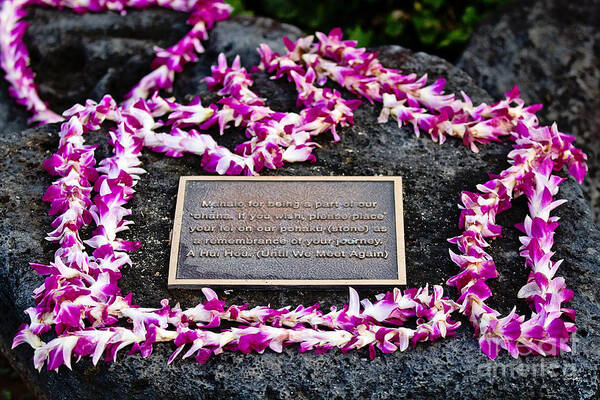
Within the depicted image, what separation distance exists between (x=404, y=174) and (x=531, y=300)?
942mm

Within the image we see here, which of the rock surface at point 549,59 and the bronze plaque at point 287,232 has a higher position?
the rock surface at point 549,59

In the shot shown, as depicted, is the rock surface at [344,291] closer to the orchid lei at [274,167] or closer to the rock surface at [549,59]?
the orchid lei at [274,167]

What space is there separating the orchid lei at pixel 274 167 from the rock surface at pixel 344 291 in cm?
6

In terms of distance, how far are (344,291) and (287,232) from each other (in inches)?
15.8

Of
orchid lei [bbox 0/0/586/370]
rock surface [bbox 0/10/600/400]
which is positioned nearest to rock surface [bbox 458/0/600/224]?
rock surface [bbox 0/10/600/400]

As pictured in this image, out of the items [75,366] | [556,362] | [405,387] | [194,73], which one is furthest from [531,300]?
[194,73]

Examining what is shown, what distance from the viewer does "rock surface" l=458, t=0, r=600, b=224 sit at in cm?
482

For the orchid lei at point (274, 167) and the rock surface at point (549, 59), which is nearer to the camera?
the orchid lei at point (274, 167)

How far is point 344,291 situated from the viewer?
10.1 ft

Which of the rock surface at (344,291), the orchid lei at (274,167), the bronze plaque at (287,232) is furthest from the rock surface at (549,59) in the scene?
the bronze plaque at (287,232)

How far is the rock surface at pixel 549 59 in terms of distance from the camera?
4.82 m

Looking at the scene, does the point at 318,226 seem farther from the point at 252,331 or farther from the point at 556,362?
the point at 556,362

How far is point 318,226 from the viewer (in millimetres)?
3264

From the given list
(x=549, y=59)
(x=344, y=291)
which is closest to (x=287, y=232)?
(x=344, y=291)
